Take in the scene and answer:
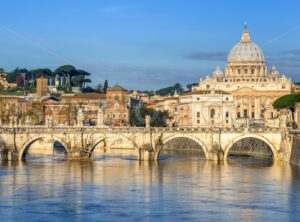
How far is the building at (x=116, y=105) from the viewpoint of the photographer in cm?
12712

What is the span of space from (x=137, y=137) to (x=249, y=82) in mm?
77082

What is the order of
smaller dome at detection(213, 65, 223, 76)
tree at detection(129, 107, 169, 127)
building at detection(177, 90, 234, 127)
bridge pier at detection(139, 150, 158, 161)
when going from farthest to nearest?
1. smaller dome at detection(213, 65, 223, 76)
2. building at detection(177, 90, 234, 127)
3. tree at detection(129, 107, 169, 127)
4. bridge pier at detection(139, 150, 158, 161)

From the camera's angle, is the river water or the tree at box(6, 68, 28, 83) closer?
the river water

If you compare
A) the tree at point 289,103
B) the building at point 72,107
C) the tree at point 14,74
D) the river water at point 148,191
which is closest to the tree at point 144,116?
the building at point 72,107

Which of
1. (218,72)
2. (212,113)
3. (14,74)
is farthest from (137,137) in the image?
(14,74)

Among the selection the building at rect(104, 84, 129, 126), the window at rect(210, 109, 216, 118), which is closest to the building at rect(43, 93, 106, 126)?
the building at rect(104, 84, 129, 126)

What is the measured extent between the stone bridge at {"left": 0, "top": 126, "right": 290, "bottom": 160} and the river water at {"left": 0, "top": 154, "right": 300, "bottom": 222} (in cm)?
190

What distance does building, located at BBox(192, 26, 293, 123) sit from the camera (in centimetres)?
14100

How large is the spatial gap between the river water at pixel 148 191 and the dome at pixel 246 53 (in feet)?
293

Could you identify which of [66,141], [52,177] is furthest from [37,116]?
[52,177]

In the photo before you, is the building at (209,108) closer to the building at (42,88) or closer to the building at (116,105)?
the building at (116,105)

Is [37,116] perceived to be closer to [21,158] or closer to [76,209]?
[21,158]

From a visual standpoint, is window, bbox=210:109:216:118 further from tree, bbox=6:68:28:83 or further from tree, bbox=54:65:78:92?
tree, bbox=6:68:28:83

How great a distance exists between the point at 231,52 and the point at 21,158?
9422cm
